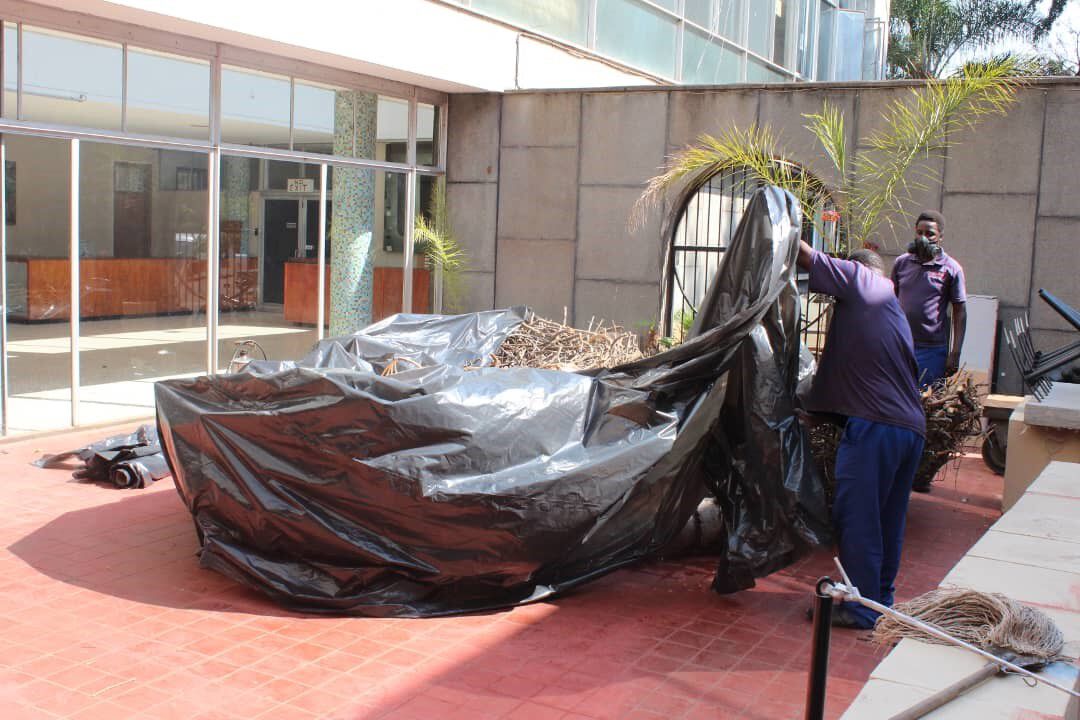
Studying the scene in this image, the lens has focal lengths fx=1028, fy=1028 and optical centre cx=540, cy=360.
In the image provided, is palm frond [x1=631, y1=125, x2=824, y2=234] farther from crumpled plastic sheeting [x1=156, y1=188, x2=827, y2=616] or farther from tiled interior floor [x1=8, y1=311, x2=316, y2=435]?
tiled interior floor [x1=8, y1=311, x2=316, y2=435]

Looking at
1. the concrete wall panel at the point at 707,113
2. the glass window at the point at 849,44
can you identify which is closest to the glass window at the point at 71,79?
the concrete wall panel at the point at 707,113

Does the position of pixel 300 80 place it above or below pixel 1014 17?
below

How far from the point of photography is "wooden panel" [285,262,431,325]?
11211 mm

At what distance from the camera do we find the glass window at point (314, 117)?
11.0m

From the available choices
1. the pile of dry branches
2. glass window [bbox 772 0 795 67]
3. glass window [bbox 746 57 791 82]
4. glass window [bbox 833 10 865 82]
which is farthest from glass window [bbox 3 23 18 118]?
glass window [bbox 833 10 865 82]

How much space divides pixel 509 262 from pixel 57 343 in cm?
555

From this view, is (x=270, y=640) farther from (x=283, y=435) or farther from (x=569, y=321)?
(x=569, y=321)

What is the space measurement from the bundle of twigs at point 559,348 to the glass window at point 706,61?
31.4 ft

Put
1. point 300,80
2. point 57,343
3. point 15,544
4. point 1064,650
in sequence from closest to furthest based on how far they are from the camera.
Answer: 1. point 1064,650
2. point 15,544
3. point 57,343
4. point 300,80

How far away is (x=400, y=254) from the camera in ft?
41.7

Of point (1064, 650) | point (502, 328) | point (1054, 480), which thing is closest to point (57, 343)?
point (502, 328)

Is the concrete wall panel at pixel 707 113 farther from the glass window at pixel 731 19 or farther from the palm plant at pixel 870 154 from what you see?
the glass window at pixel 731 19

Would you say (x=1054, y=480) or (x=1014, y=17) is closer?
(x=1054, y=480)

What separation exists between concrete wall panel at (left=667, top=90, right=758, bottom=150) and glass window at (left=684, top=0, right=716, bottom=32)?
5.22m
